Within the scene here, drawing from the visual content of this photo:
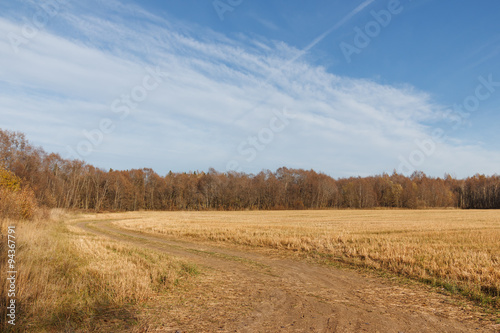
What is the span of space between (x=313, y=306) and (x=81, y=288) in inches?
276

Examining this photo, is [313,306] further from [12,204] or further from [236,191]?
[236,191]

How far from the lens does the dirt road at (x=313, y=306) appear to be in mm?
6910

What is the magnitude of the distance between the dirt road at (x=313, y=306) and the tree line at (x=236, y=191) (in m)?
82.7

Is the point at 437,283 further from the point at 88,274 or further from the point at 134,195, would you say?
the point at 134,195

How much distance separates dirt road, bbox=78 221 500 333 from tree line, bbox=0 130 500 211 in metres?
82.7

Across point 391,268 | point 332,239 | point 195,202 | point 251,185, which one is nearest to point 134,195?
point 195,202

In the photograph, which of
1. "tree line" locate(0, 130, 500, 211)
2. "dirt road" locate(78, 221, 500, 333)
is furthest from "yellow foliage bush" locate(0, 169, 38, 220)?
"tree line" locate(0, 130, 500, 211)

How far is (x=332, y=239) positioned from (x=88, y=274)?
648 inches

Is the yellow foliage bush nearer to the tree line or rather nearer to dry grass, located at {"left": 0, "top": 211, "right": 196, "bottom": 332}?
dry grass, located at {"left": 0, "top": 211, "right": 196, "bottom": 332}

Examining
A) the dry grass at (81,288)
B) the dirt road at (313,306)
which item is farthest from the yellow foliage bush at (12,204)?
the dirt road at (313,306)

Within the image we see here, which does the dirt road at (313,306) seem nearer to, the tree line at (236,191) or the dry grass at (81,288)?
the dry grass at (81,288)

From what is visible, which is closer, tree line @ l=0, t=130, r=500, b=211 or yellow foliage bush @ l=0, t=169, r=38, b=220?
yellow foliage bush @ l=0, t=169, r=38, b=220

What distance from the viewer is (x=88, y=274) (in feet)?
33.6

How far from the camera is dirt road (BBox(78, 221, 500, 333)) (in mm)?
6910
